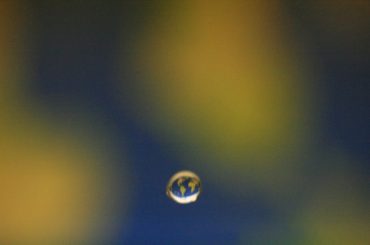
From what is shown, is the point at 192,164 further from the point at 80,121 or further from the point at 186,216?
the point at 80,121

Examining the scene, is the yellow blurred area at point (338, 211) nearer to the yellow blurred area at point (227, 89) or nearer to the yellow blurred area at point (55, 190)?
the yellow blurred area at point (227, 89)

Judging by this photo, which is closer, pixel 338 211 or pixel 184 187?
pixel 184 187

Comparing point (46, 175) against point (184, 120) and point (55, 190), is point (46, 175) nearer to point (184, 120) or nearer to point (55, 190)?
point (55, 190)

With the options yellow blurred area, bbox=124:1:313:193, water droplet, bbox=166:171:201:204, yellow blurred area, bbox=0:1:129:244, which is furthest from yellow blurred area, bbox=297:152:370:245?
yellow blurred area, bbox=0:1:129:244

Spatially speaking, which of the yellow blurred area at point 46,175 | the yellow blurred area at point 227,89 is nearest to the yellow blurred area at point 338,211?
the yellow blurred area at point 227,89

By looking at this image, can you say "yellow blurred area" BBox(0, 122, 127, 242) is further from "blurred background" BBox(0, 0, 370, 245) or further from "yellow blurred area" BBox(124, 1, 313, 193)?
"yellow blurred area" BBox(124, 1, 313, 193)

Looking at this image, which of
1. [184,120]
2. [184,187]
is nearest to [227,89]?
[184,120]

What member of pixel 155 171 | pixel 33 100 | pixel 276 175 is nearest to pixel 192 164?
pixel 155 171

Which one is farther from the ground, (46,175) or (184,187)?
(46,175)
